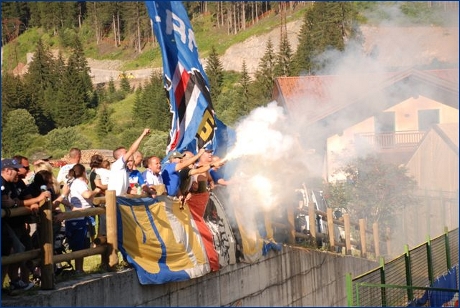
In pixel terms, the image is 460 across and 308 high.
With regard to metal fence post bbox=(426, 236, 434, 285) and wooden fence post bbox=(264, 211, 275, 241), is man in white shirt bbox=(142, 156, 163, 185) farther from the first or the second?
metal fence post bbox=(426, 236, 434, 285)

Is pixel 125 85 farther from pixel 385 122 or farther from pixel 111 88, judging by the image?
pixel 385 122

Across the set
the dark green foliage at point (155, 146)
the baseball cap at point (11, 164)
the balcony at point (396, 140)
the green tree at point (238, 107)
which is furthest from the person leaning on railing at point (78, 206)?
the green tree at point (238, 107)

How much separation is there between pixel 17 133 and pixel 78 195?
131 feet

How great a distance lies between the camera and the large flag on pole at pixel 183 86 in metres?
10.7

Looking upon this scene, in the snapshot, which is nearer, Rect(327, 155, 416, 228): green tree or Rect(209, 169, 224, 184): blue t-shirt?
Rect(209, 169, 224, 184): blue t-shirt

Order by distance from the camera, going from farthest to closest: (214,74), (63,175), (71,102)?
(214,74) → (71,102) → (63,175)

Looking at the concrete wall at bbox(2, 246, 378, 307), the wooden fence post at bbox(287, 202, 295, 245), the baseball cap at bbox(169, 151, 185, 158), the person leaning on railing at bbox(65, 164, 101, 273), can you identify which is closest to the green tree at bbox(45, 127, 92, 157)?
the concrete wall at bbox(2, 246, 378, 307)

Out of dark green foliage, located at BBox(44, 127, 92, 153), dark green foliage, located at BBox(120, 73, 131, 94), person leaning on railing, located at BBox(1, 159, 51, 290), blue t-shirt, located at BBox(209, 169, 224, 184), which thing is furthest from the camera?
dark green foliage, located at BBox(120, 73, 131, 94)

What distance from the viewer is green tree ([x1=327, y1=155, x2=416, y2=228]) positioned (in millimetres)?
23734

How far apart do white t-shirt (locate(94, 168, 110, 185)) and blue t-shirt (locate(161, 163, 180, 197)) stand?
87 cm

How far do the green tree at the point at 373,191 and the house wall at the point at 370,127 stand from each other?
420 millimetres

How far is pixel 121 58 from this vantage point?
8512 cm

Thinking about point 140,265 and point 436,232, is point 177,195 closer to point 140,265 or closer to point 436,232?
point 140,265

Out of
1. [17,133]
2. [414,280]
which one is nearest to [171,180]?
[414,280]
